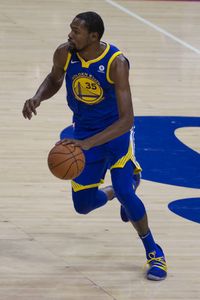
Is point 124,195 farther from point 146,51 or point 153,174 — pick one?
point 146,51

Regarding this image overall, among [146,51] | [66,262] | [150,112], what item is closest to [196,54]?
[146,51]

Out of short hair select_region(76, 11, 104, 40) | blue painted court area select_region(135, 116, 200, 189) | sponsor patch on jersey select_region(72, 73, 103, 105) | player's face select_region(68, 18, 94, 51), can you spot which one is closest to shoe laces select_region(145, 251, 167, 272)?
sponsor patch on jersey select_region(72, 73, 103, 105)

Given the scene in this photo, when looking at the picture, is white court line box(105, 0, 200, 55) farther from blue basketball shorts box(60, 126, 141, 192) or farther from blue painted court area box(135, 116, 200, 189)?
blue basketball shorts box(60, 126, 141, 192)

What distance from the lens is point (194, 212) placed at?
28.1 feet

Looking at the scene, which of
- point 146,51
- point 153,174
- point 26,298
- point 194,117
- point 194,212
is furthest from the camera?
point 146,51

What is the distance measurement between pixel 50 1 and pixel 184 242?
11086 mm

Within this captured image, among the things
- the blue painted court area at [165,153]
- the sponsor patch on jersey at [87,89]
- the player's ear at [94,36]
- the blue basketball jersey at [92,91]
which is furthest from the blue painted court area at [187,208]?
the player's ear at [94,36]

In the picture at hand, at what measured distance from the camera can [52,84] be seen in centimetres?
726

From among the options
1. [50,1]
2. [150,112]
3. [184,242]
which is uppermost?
[184,242]

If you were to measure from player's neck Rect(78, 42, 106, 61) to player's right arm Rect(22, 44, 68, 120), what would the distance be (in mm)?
153

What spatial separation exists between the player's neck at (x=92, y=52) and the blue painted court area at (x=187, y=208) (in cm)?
206

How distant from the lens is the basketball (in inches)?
259

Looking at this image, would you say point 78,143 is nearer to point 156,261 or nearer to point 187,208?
point 156,261

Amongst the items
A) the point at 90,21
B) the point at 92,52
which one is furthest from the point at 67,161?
the point at 90,21
